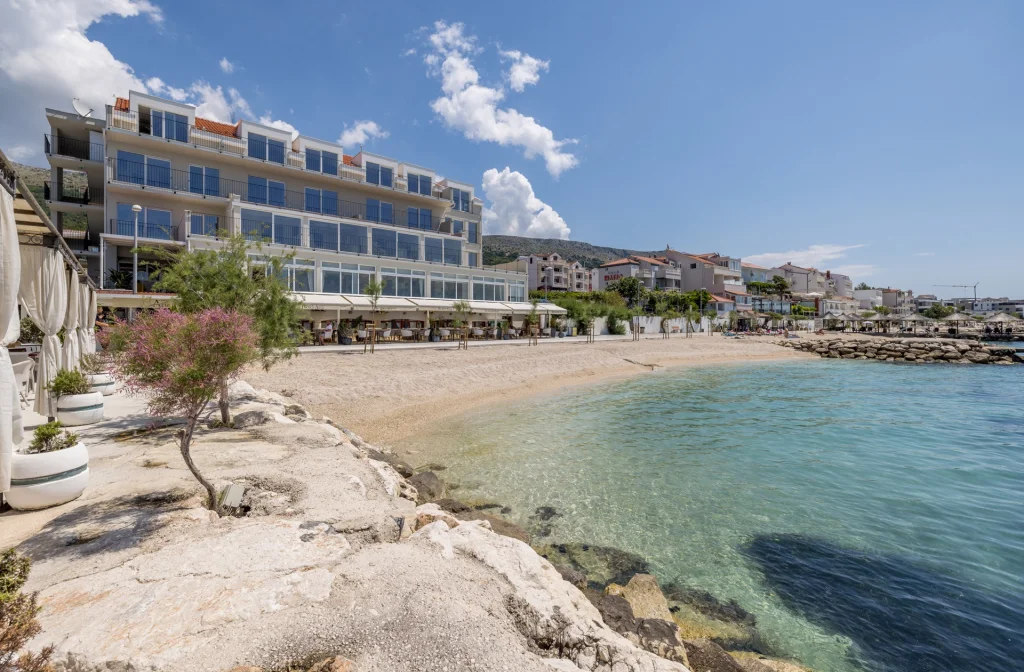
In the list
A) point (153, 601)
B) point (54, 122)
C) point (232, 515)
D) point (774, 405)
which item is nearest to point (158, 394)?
point (232, 515)

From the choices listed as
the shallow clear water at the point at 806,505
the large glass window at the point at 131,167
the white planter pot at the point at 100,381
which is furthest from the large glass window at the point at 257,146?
the shallow clear water at the point at 806,505

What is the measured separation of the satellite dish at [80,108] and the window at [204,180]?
772 centimetres

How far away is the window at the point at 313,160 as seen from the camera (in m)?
34.8

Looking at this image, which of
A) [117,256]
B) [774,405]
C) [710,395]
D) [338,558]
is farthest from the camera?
[117,256]

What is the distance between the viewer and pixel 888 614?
562cm

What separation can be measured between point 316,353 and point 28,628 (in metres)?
21.8

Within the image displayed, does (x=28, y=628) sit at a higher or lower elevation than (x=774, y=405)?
higher

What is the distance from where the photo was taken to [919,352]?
4456 centimetres

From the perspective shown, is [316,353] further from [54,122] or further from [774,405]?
[54,122]

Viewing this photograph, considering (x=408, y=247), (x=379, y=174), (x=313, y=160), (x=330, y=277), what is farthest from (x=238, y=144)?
(x=408, y=247)

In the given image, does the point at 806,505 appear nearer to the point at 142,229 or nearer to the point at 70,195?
the point at 142,229

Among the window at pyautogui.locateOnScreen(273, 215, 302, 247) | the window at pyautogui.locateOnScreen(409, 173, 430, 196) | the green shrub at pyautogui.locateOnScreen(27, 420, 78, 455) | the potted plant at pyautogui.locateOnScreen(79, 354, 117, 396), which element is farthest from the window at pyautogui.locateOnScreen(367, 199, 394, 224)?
the green shrub at pyautogui.locateOnScreen(27, 420, 78, 455)

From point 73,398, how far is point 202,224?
25.6 meters

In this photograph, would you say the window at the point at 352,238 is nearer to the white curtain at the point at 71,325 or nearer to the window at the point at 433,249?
the window at the point at 433,249
